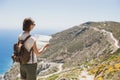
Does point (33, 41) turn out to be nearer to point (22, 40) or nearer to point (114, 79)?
point (22, 40)

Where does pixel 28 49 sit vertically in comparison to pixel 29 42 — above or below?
below

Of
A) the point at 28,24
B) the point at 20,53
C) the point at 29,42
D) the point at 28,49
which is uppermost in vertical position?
the point at 28,24

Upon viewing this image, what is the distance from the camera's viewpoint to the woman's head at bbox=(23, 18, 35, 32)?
12.1 metres

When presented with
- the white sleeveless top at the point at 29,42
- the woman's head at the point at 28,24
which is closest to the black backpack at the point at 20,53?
the white sleeveless top at the point at 29,42

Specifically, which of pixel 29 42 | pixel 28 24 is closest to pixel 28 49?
pixel 29 42

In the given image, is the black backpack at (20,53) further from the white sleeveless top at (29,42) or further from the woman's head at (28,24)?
the woman's head at (28,24)

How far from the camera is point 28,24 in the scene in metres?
12.1

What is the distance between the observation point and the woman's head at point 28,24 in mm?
12056

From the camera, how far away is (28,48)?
1183 cm

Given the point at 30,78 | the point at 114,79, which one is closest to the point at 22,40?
the point at 30,78

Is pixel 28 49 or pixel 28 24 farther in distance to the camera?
pixel 28 24

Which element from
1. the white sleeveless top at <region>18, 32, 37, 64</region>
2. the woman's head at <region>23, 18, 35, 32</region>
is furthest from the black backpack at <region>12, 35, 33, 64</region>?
the woman's head at <region>23, 18, 35, 32</region>

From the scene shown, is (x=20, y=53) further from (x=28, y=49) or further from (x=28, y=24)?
(x=28, y=24)

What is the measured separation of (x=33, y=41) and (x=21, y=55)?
0.69m
